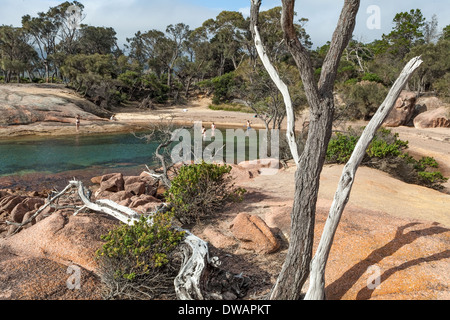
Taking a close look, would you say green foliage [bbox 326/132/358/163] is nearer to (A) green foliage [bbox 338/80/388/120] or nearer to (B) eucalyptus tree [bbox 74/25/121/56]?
A: (A) green foliage [bbox 338/80/388/120]

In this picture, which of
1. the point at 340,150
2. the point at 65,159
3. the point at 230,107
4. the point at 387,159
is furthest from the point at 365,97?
the point at 65,159

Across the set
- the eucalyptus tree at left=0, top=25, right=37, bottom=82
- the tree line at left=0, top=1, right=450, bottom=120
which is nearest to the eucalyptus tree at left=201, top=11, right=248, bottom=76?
the tree line at left=0, top=1, right=450, bottom=120

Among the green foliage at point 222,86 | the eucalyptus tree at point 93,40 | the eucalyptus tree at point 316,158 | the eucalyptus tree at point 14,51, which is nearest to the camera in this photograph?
the eucalyptus tree at point 316,158

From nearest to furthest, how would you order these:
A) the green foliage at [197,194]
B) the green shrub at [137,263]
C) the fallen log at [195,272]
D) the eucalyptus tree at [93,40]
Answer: the fallen log at [195,272], the green shrub at [137,263], the green foliage at [197,194], the eucalyptus tree at [93,40]

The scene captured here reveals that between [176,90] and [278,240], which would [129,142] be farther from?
[176,90]

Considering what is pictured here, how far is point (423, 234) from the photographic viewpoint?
15.1 feet

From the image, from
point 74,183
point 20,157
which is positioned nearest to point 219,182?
point 74,183

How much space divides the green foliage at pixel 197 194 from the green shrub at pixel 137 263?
2148mm

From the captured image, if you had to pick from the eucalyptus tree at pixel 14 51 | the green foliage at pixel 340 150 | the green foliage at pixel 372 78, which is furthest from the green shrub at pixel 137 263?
the eucalyptus tree at pixel 14 51

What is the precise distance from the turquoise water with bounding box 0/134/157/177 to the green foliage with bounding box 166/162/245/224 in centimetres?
1040

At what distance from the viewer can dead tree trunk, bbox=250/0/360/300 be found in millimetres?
3215

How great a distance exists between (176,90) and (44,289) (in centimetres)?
4370

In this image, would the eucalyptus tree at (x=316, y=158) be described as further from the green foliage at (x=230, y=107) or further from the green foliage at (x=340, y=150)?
the green foliage at (x=230, y=107)

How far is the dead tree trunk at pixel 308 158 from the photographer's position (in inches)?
127
